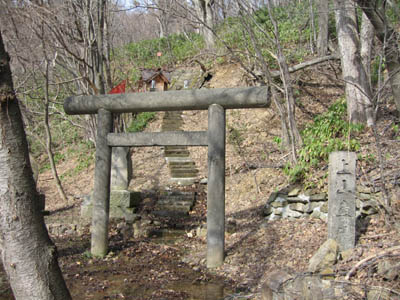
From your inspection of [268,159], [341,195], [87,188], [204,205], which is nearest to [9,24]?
[87,188]

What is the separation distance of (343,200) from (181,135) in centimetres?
245

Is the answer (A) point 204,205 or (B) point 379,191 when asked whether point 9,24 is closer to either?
(A) point 204,205

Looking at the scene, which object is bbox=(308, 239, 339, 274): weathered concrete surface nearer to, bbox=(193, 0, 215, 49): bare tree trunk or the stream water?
the stream water

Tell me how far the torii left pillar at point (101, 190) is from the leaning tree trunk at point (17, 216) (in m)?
A: 3.28

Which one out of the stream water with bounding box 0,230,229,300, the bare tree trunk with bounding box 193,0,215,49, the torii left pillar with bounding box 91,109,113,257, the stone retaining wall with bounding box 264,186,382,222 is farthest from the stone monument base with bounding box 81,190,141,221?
the bare tree trunk with bounding box 193,0,215,49

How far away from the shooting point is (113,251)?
20.1 feet

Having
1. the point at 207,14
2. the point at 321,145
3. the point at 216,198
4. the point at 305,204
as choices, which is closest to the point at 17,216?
the point at 216,198

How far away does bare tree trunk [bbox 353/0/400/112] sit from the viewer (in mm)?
5426

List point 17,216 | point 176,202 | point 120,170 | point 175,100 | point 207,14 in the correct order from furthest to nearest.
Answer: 1. point 207,14
2. point 176,202
3. point 120,170
4. point 175,100
5. point 17,216

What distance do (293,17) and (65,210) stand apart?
11316 mm

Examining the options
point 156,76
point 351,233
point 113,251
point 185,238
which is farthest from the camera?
point 156,76

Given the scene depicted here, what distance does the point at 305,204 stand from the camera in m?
6.32

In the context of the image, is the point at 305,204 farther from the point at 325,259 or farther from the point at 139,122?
the point at 139,122

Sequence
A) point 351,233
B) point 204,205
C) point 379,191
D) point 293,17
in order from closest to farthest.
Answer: point 351,233
point 379,191
point 204,205
point 293,17
